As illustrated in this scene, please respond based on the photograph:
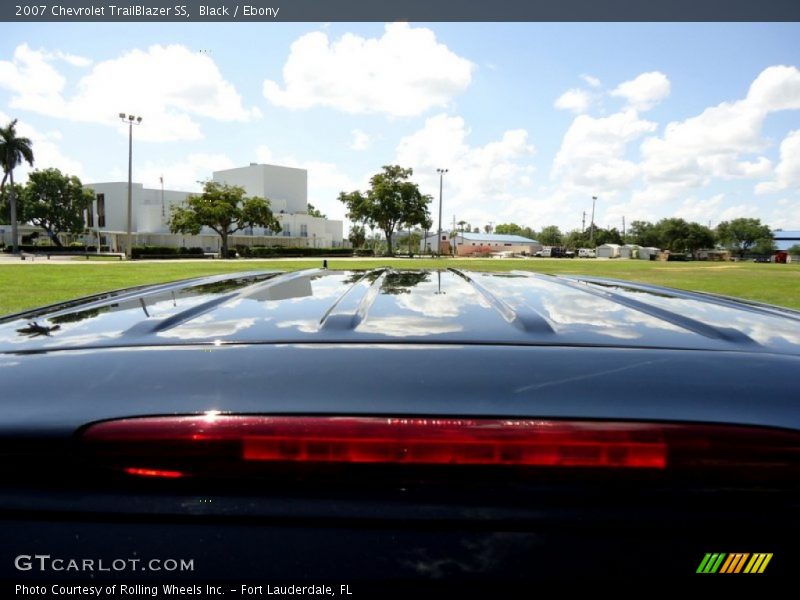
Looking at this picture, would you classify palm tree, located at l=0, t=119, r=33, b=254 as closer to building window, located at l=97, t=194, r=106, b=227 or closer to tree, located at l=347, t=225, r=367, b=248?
building window, located at l=97, t=194, r=106, b=227

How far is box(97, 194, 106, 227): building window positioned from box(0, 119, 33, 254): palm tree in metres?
16.6

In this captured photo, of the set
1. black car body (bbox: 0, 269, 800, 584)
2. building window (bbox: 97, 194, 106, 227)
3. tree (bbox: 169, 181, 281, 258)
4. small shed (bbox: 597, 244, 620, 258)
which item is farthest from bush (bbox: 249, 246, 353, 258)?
black car body (bbox: 0, 269, 800, 584)

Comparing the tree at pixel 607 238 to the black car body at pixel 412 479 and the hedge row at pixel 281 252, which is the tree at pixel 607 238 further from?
the black car body at pixel 412 479

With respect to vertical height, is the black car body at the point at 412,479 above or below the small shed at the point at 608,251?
below

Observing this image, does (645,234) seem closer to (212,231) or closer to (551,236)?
(551,236)

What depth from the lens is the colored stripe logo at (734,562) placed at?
92cm

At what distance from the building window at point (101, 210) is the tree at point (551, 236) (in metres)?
111

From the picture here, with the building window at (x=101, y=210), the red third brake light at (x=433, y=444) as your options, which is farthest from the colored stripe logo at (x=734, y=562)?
the building window at (x=101, y=210)

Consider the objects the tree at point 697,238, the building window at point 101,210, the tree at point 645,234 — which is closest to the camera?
the building window at point 101,210

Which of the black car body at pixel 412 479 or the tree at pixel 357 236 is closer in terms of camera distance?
the black car body at pixel 412 479

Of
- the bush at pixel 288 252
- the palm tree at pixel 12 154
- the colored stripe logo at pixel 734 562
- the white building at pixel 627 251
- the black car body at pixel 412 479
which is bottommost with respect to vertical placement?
the colored stripe logo at pixel 734 562

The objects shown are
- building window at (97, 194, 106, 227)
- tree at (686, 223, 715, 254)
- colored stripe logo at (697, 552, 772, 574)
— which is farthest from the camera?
tree at (686, 223, 715, 254)

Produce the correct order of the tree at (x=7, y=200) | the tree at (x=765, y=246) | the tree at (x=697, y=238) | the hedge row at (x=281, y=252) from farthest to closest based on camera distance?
the tree at (x=697, y=238), the tree at (x=765, y=246), the hedge row at (x=281, y=252), the tree at (x=7, y=200)

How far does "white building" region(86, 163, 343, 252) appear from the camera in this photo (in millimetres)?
75500
